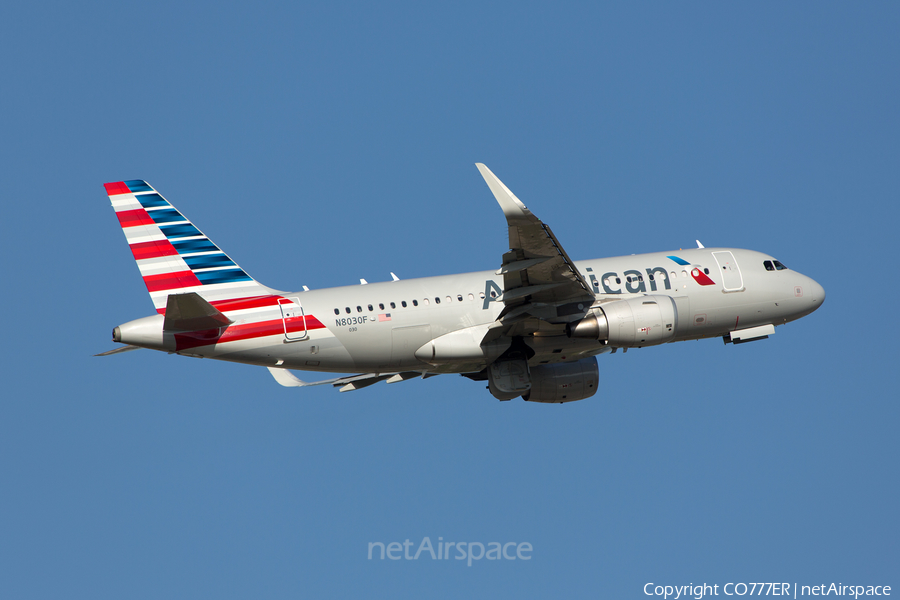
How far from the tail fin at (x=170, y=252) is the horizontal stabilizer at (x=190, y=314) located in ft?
4.51

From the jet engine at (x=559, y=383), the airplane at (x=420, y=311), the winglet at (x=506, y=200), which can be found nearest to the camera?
the winglet at (x=506, y=200)

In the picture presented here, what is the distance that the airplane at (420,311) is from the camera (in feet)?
100

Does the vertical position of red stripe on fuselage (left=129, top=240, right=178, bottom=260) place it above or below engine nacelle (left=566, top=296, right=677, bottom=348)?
above

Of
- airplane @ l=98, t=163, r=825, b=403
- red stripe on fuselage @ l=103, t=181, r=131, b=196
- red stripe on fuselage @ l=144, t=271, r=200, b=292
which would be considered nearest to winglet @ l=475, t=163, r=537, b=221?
airplane @ l=98, t=163, r=825, b=403

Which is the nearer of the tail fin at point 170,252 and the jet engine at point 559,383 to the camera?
the tail fin at point 170,252

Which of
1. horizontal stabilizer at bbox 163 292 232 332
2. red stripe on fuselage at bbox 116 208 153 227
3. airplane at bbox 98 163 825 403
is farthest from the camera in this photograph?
red stripe on fuselage at bbox 116 208 153 227

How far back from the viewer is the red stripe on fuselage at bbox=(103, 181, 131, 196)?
32.0m

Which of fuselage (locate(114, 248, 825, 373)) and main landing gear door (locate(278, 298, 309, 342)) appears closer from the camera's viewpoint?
fuselage (locate(114, 248, 825, 373))

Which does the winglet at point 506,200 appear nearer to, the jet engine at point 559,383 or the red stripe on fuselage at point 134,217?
the jet engine at point 559,383

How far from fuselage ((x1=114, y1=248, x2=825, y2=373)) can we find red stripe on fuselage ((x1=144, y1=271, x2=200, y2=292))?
4.02 ft

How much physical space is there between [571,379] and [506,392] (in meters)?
3.15

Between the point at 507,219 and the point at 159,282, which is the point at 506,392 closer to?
the point at 507,219

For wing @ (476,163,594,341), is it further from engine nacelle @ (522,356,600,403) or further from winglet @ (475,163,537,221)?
engine nacelle @ (522,356,600,403)

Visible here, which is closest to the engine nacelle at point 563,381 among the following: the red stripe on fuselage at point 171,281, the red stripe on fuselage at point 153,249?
the red stripe on fuselage at point 171,281
